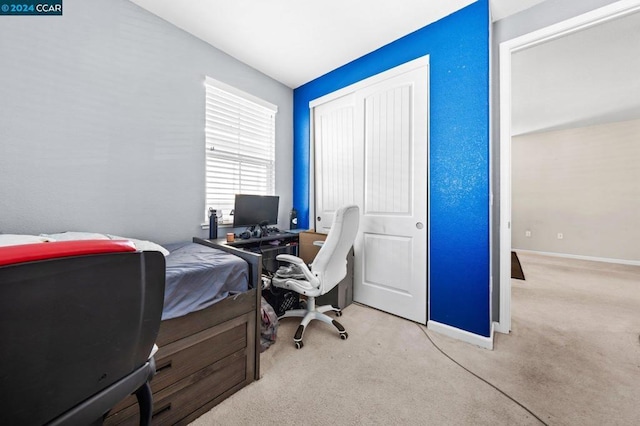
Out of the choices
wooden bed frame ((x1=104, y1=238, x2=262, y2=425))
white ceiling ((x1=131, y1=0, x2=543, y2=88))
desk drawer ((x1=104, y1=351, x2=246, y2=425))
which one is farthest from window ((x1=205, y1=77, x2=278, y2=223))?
desk drawer ((x1=104, y1=351, x2=246, y2=425))

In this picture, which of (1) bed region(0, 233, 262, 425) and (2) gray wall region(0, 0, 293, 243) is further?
(2) gray wall region(0, 0, 293, 243)

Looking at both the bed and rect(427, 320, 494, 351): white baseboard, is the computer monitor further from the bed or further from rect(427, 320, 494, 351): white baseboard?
rect(427, 320, 494, 351): white baseboard

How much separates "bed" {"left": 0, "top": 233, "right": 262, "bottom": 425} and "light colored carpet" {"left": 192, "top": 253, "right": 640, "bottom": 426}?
112mm

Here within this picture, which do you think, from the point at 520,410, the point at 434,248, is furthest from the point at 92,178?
the point at 520,410

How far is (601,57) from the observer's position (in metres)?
2.61

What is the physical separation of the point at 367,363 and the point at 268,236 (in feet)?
4.94

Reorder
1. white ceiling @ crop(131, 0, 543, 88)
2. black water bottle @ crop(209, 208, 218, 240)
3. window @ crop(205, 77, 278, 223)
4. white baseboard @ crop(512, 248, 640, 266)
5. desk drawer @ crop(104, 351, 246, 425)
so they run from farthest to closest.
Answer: white baseboard @ crop(512, 248, 640, 266)
window @ crop(205, 77, 278, 223)
black water bottle @ crop(209, 208, 218, 240)
white ceiling @ crop(131, 0, 543, 88)
desk drawer @ crop(104, 351, 246, 425)

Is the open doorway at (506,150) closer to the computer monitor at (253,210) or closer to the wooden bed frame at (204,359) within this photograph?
the wooden bed frame at (204,359)

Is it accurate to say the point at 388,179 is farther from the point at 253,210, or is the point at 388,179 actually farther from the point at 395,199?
the point at 253,210

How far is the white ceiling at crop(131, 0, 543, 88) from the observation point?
202cm

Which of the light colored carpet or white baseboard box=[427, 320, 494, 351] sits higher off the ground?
white baseboard box=[427, 320, 494, 351]

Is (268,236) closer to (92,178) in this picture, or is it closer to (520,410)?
(92,178)

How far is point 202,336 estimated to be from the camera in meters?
1.28

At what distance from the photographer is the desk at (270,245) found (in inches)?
92.7
